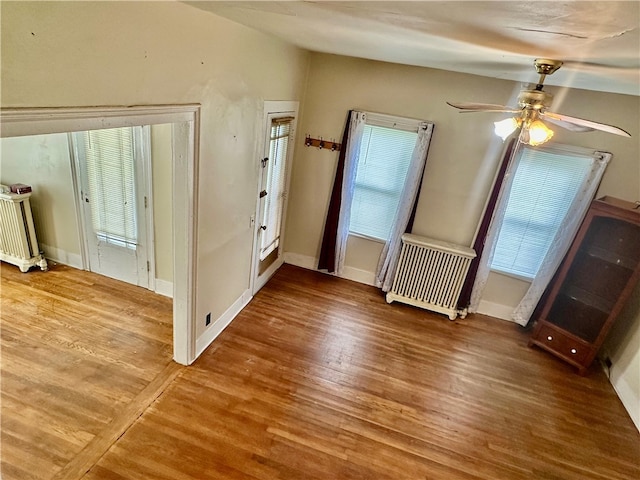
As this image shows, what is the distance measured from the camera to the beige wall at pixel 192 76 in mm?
1260

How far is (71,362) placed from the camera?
9.28 ft

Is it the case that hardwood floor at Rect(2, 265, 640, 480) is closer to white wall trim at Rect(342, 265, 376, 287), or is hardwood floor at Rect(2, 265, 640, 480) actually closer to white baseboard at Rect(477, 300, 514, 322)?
white baseboard at Rect(477, 300, 514, 322)

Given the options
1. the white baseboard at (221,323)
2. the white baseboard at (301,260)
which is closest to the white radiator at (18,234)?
the white baseboard at (221,323)

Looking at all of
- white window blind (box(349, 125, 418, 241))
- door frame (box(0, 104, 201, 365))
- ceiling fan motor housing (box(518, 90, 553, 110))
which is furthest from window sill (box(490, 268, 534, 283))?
door frame (box(0, 104, 201, 365))

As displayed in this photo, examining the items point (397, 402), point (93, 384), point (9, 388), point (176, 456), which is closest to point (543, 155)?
point (397, 402)

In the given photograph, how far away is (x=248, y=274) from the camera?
12.3ft

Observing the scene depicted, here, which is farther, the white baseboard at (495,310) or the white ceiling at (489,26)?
the white baseboard at (495,310)

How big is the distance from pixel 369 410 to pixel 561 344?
7.36 ft

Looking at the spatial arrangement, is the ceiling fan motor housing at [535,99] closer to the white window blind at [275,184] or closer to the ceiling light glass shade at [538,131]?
the ceiling light glass shade at [538,131]

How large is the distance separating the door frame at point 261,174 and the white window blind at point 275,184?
0.26 ft

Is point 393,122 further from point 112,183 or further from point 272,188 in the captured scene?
point 112,183

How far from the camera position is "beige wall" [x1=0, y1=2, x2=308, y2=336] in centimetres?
126

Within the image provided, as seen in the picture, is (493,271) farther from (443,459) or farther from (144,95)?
(144,95)

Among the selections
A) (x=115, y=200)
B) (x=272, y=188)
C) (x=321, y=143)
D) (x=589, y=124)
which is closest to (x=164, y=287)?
(x=115, y=200)
